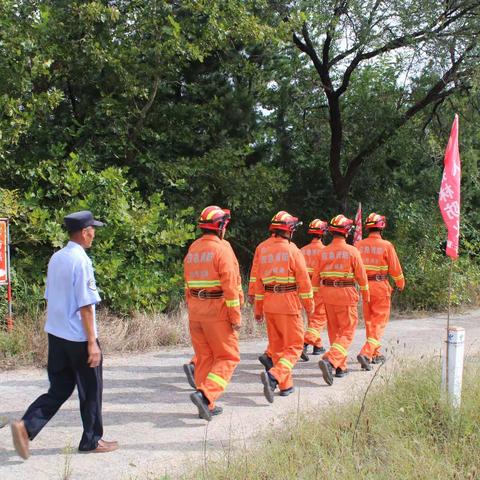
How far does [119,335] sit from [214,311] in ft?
11.4

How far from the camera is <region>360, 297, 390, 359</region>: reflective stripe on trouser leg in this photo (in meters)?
8.07

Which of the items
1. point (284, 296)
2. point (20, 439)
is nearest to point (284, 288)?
point (284, 296)

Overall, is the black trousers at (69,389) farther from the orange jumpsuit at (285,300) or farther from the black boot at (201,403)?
the orange jumpsuit at (285,300)

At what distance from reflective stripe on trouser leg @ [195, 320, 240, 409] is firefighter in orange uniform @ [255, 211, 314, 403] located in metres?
0.82

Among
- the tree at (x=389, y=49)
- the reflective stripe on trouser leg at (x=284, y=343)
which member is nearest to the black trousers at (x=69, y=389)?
the reflective stripe on trouser leg at (x=284, y=343)

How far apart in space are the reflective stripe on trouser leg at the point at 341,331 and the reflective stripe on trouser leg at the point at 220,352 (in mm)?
1858

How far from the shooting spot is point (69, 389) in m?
4.84

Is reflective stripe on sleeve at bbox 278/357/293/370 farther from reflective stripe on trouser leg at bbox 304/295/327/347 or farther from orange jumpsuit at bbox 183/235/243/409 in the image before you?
reflective stripe on trouser leg at bbox 304/295/327/347

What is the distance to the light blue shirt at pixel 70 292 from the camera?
4637 mm

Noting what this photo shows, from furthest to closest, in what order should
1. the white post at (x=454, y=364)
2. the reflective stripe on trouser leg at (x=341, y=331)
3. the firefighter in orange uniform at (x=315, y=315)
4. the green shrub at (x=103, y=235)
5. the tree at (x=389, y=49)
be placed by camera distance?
the tree at (x=389, y=49), the green shrub at (x=103, y=235), the firefighter in orange uniform at (x=315, y=315), the reflective stripe on trouser leg at (x=341, y=331), the white post at (x=454, y=364)

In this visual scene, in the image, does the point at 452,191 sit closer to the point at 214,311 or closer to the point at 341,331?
the point at 214,311

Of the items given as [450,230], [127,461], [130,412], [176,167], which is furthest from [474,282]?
[127,461]

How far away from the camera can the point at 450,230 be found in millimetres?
5582

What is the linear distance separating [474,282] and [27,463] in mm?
12866
